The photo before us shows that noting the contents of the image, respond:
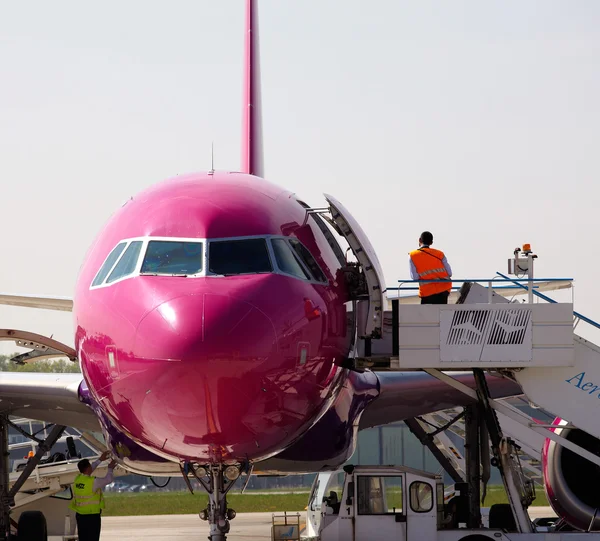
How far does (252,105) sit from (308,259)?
12430mm

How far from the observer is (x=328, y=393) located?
12.0 metres

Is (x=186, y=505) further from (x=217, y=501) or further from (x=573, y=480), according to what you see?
(x=217, y=501)

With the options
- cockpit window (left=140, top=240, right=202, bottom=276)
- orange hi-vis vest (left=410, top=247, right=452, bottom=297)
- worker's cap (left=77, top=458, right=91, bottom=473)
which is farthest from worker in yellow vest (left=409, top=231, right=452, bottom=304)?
worker's cap (left=77, top=458, right=91, bottom=473)

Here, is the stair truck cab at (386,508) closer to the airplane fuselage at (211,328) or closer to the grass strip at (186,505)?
the airplane fuselage at (211,328)

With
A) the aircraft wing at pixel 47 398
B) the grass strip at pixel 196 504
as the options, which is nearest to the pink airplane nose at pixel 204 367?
the aircraft wing at pixel 47 398

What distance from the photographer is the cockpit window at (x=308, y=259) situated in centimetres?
1155

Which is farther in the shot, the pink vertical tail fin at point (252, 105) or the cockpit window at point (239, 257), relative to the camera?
the pink vertical tail fin at point (252, 105)

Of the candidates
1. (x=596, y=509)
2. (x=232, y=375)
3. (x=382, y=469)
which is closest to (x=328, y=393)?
(x=232, y=375)

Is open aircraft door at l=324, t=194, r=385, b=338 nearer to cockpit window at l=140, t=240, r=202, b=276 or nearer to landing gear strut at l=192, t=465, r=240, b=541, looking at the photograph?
cockpit window at l=140, t=240, r=202, b=276

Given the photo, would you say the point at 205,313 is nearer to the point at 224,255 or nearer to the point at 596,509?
the point at 224,255

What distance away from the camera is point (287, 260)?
1127 cm

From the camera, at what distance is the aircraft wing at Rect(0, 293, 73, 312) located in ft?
59.7

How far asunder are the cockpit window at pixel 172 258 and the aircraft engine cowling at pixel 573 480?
679 cm

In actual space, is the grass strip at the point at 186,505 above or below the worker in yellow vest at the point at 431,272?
below
